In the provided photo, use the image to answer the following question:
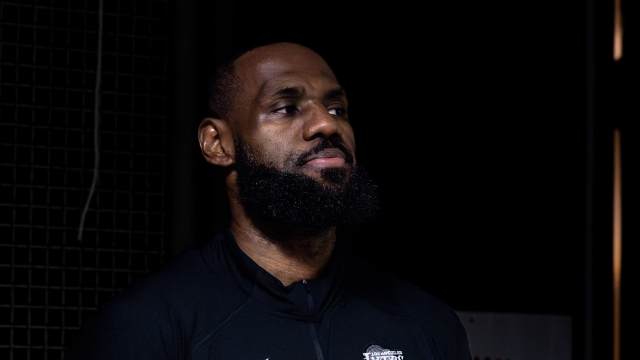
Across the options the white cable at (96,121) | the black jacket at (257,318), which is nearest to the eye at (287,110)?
the black jacket at (257,318)

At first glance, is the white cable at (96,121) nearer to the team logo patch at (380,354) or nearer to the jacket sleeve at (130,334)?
the jacket sleeve at (130,334)

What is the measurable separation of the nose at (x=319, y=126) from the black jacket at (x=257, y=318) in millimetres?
241

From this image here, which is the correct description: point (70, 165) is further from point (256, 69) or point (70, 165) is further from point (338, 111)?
point (338, 111)

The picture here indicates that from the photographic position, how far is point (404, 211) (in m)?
2.52

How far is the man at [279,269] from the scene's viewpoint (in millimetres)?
1837

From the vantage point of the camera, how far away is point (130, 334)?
5.90 ft

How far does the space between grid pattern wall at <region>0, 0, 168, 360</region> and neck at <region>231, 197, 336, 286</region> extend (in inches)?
17.3

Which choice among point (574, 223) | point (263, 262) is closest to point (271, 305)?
point (263, 262)

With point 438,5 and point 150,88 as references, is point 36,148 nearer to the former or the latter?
point 150,88

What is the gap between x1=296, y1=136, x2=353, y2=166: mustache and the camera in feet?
6.25

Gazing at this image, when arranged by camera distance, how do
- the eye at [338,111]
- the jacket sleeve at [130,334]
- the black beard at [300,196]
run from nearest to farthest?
the jacket sleeve at [130,334], the black beard at [300,196], the eye at [338,111]

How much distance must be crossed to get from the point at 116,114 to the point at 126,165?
11cm

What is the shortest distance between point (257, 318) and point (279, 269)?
0.37 ft

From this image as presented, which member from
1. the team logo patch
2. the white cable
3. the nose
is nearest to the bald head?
the nose
